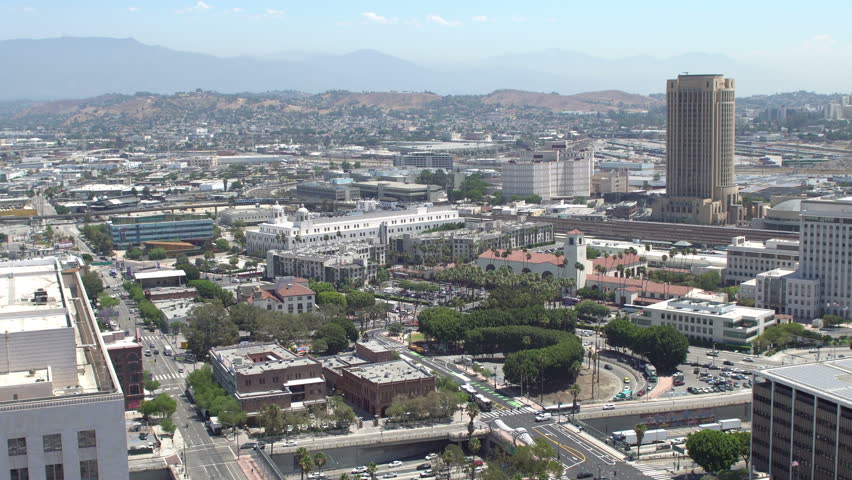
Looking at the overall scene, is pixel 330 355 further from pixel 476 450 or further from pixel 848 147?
pixel 848 147

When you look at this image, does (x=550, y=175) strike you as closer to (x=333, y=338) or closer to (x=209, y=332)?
(x=333, y=338)

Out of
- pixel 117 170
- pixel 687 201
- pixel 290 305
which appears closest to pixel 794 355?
pixel 290 305

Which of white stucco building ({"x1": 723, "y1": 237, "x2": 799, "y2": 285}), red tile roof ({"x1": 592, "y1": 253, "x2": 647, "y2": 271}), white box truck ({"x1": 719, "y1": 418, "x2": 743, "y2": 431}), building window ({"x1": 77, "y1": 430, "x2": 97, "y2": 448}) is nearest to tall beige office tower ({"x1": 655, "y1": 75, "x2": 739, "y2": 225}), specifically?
→ red tile roof ({"x1": 592, "y1": 253, "x2": 647, "y2": 271})

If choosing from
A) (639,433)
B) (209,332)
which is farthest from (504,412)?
(209,332)

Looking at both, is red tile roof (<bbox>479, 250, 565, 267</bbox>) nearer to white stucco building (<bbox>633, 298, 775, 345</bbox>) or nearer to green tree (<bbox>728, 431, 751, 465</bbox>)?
white stucco building (<bbox>633, 298, 775, 345</bbox>)

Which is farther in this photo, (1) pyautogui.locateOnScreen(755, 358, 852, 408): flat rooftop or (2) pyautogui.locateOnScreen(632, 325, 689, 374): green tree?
(2) pyautogui.locateOnScreen(632, 325, 689, 374): green tree

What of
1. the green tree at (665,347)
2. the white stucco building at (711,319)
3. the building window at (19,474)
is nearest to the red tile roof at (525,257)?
the white stucco building at (711,319)
